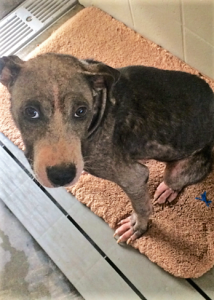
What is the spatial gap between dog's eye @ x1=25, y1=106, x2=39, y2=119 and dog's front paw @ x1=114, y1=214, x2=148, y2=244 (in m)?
1.06

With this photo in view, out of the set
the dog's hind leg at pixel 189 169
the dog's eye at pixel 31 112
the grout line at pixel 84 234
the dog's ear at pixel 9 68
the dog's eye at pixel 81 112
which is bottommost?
the grout line at pixel 84 234

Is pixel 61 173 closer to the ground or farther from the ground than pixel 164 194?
farther from the ground

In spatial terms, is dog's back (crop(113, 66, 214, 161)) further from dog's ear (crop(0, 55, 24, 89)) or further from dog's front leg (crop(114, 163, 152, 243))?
dog's ear (crop(0, 55, 24, 89))

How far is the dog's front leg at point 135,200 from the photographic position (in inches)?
79.0

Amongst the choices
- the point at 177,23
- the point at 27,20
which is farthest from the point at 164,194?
the point at 27,20

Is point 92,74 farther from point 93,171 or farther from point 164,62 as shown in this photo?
point 164,62

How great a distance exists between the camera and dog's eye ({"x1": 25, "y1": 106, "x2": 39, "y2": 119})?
1576 mm

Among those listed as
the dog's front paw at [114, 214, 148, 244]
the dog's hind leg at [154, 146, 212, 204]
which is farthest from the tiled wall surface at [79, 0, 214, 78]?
the dog's front paw at [114, 214, 148, 244]

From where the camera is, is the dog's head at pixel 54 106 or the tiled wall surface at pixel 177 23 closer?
the dog's head at pixel 54 106

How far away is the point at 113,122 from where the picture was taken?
1.90 m

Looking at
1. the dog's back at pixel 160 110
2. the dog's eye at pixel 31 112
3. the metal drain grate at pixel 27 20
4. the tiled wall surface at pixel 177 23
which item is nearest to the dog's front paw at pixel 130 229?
the dog's back at pixel 160 110

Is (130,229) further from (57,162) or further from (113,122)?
(57,162)

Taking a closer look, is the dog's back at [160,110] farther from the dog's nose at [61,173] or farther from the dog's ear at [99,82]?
the dog's nose at [61,173]

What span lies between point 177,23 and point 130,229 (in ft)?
4.70
